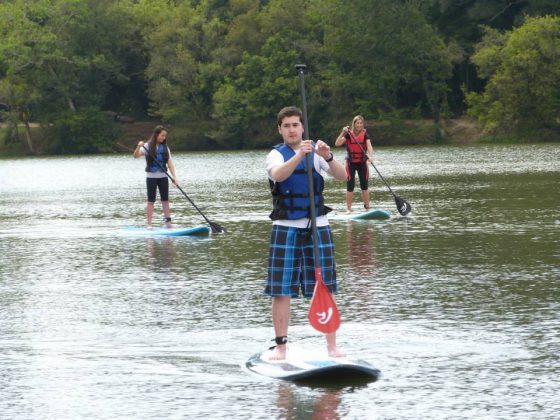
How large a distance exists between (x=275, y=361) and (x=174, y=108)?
79446mm

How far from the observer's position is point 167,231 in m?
17.1

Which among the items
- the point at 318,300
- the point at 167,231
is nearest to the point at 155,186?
the point at 167,231

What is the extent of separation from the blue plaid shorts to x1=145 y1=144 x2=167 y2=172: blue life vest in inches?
408

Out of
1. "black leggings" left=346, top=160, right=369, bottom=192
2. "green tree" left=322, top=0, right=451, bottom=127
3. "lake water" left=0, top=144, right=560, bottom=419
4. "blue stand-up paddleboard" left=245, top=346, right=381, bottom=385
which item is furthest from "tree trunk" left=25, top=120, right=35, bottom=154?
"blue stand-up paddleboard" left=245, top=346, right=381, bottom=385

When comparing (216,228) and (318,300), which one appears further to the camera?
(216,228)

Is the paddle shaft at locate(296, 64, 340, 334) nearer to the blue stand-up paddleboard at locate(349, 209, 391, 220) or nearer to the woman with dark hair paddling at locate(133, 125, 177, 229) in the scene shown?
the woman with dark hair paddling at locate(133, 125, 177, 229)

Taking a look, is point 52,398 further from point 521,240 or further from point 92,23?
point 92,23

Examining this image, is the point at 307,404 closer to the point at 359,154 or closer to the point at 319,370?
the point at 319,370

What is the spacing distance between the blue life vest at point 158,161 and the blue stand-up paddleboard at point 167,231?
91 cm

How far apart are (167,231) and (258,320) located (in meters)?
7.75

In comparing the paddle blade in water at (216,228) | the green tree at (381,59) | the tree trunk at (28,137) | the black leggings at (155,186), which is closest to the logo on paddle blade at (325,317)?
the paddle blade in water at (216,228)

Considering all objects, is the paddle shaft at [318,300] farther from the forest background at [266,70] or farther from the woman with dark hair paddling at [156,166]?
the forest background at [266,70]

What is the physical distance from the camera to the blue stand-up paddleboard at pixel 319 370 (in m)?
7.24

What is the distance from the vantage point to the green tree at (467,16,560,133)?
7062 cm
